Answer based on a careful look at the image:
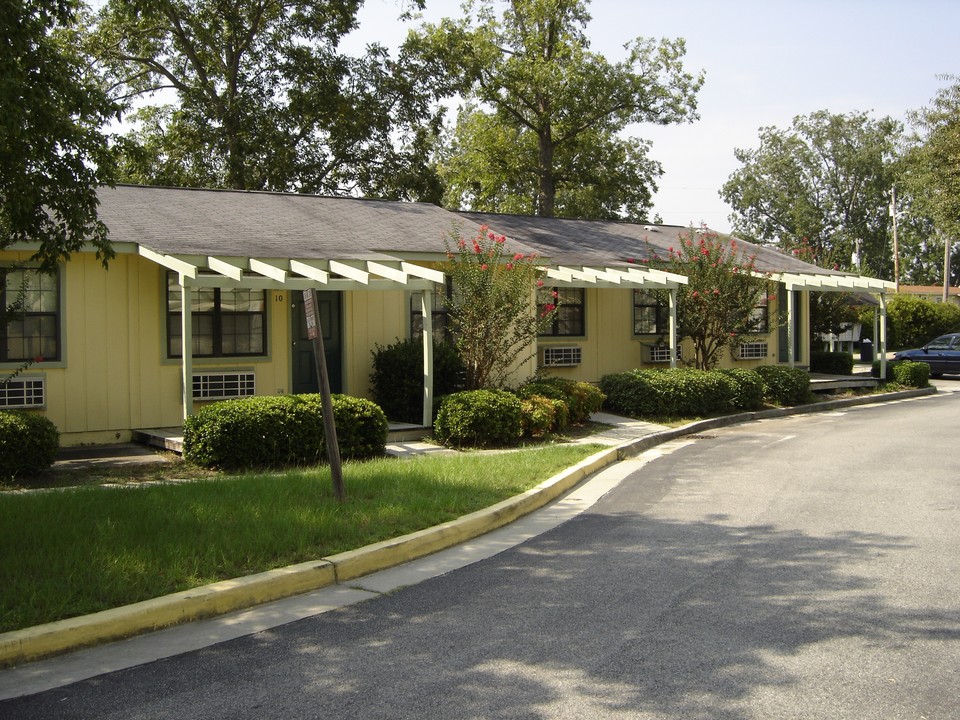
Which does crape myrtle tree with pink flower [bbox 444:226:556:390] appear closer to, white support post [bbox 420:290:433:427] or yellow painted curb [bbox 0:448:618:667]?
white support post [bbox 420:290:433:427]

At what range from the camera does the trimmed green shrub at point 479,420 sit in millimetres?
14141

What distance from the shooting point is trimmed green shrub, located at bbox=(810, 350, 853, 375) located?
28.6 meters

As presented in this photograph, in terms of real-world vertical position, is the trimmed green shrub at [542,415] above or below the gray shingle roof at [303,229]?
below

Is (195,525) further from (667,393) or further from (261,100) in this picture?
(261,100)

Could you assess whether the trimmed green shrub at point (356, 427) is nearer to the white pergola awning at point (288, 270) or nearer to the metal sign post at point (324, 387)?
the white pergola awning at point (288, 270)

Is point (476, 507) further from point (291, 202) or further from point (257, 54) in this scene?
point (257, 54)

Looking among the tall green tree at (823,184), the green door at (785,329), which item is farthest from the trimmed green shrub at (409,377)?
the tall green tree at (823,184)

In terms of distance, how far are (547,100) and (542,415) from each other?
75.7 ft

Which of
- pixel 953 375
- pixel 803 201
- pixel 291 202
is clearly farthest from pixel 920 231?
pixel 291 202

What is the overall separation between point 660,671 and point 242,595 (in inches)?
112

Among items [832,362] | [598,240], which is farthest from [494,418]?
[832,362]

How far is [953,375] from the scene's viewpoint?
3072 centimetres

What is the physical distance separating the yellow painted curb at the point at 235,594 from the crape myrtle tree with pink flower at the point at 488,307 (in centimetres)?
732

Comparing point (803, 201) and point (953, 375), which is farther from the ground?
point (803, 201)
